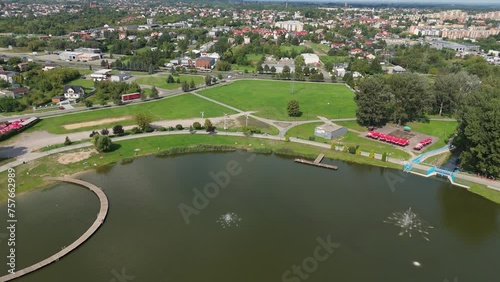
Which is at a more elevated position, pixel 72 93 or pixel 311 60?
pixel 311 60

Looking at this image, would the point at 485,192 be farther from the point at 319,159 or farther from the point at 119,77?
the point at 119,77

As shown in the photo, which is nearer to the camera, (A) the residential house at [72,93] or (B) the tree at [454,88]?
(B) the tree at [454,88]

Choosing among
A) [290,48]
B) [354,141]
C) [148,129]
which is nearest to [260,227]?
[354,141]

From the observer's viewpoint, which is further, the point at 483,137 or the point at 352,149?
the point at 352,149

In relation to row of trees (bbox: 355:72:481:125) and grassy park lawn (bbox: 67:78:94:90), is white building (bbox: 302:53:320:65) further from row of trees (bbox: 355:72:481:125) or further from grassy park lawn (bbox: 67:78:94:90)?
grassy park lawn (bbox: 67:78:94:90)

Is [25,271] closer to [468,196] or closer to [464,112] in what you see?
[468,196]

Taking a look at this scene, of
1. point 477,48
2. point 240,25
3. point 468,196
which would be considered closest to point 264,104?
point 468,196

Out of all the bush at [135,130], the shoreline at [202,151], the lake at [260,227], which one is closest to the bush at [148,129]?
the bush at [135,130]

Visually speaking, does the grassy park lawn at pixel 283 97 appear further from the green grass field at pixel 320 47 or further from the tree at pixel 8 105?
the green grass field at pixel 320 47
